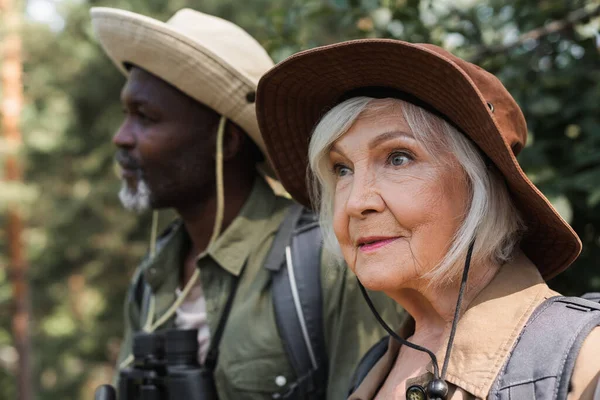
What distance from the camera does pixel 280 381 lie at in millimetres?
2617

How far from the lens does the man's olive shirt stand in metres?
2.60

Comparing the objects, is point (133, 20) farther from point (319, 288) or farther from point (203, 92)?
point (319, 288)

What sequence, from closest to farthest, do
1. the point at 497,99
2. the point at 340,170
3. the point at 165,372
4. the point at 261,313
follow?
the point at 497,99
the point at 340,170
the point at 261,313
the point at 165,372

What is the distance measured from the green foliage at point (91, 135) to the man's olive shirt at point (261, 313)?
0.80m

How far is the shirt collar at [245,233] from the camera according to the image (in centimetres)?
297

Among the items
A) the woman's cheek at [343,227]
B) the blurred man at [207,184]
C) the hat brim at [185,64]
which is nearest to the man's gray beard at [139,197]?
the blurred man at [207,184]

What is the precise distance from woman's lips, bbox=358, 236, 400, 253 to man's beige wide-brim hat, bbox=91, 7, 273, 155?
4.46ft

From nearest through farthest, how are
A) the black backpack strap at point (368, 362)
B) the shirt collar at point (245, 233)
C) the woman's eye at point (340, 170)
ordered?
the woman's eye at point (340, 170)
the black backpack strap at point (368, 362)
the shirt collar at point (245, 233)

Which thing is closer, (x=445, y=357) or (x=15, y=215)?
(x=445, y=357)

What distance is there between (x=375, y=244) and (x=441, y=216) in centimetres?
17

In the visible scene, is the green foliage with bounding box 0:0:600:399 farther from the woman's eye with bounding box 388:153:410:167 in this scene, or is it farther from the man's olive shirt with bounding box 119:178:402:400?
the woman's eye with bounding box 388:153:410:167

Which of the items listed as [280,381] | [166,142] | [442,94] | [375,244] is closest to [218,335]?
[280,381]

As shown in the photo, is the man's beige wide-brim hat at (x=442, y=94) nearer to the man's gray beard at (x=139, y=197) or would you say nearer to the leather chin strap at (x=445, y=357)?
the leather chin strap at (x=445, y=357)

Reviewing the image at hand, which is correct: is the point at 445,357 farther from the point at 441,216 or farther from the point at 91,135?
the point at 91,135
